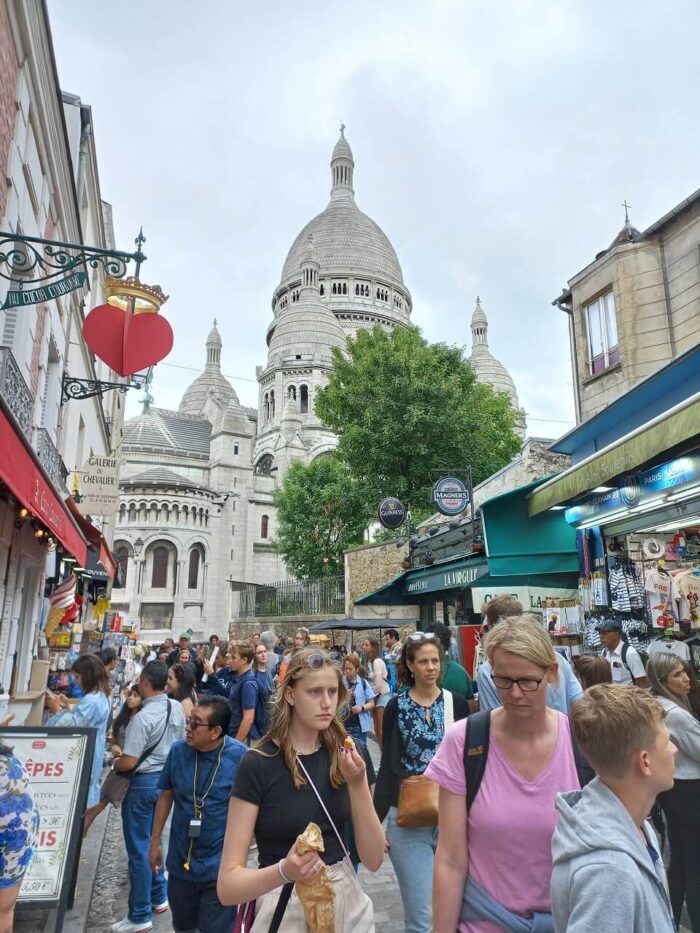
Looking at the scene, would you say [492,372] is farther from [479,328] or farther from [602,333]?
[602,333]

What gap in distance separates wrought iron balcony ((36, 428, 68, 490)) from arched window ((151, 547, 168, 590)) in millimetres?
40827

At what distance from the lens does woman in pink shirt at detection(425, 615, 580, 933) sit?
204 centimetres

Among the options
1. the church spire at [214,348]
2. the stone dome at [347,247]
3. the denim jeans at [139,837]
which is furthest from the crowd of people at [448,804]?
the stone dome at [347,247]

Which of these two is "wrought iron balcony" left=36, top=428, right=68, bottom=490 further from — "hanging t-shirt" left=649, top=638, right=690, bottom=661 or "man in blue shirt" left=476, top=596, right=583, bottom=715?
"hanging t-shirt" left=649, top=638, right=690, bottom=661

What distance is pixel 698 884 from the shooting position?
11.5ft

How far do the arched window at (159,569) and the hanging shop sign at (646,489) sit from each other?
45.9 meters

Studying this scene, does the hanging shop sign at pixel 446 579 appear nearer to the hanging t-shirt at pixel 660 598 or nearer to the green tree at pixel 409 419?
the hanging t-shirt at pixel 660 598

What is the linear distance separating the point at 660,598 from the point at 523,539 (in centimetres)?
217

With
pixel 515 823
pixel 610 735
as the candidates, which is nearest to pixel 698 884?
pixel 515 823

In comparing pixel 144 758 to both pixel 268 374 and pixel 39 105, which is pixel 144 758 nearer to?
pixel 39 105

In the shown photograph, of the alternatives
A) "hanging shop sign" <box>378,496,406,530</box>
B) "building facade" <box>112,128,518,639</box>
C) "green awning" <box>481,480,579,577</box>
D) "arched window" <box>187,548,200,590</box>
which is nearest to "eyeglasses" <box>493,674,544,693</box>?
"green awning" <box>481,480,579,577</box>

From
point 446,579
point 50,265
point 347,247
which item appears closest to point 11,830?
point 50,265

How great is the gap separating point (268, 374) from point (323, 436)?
10.7 m

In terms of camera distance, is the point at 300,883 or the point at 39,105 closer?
the point at 300,883
